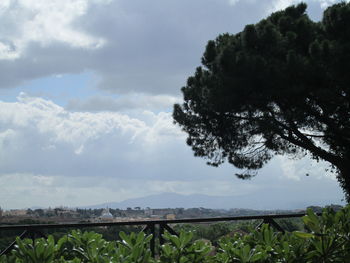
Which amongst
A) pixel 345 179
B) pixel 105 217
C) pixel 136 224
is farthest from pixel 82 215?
pixel 136 224

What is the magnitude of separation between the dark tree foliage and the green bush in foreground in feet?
39.8

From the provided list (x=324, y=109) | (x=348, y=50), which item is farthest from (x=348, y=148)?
(x=348, y=50)

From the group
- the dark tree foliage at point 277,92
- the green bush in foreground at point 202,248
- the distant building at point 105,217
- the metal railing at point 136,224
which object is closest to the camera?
the green bush in foreground at point 202,248

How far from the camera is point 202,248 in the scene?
224 cm

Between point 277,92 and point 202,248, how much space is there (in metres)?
13.2

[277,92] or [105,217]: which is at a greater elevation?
[277,92]

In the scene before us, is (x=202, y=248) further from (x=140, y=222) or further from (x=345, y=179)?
(x=345, y=179)

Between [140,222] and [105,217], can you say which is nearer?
[140,222]

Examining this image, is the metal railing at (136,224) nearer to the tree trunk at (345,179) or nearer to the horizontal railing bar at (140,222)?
the horizontal railing bar at (140,222)

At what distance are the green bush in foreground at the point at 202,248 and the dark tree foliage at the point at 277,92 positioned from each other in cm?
1215

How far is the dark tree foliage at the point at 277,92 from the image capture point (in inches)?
568

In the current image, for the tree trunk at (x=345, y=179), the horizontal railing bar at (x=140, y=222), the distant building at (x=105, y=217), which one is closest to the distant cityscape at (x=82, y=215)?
the distant building at (x=105, y=217)

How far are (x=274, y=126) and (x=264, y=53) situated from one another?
8.19ft

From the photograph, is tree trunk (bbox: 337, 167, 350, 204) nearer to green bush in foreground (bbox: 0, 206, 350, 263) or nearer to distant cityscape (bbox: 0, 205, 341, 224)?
distant cityscape (bbox: 0, 205, 341, 224)
